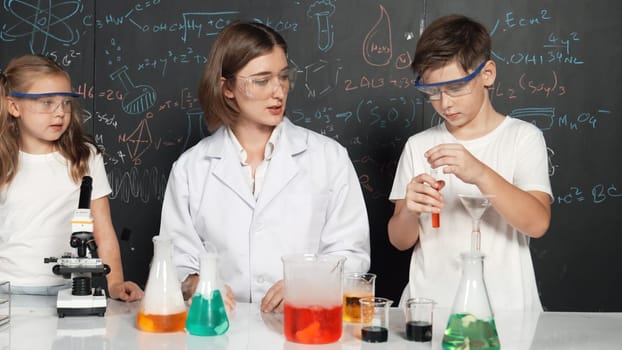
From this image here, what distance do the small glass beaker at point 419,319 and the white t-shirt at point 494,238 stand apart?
72 cm

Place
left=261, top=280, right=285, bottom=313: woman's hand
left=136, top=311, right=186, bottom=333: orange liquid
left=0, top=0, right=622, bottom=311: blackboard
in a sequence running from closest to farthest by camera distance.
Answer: left=136, top=311, right=186, bottom=333: orange liquid
left=261, top=280, right=285, bottom=313: woman's hand
left=0, top=0, right=622, bottom=311: blackboard

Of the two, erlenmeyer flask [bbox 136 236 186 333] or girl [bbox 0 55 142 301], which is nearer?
erlenmeyer flask [bbox 136 236 186 333]

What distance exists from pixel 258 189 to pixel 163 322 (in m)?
0.95

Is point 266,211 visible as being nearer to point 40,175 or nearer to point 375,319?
point 40,175

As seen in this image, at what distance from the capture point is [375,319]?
1845 millimetres

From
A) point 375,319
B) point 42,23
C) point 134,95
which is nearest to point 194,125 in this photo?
point 134,95

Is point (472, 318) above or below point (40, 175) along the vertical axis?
below

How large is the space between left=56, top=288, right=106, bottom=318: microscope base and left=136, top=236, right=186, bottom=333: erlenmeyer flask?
0.23 metres

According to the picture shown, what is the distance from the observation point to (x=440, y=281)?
256 centimetres

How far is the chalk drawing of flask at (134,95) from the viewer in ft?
12.9

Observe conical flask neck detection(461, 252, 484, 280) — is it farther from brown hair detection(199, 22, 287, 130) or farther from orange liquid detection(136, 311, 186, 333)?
brown hair detection(199, 22, 287, 130)

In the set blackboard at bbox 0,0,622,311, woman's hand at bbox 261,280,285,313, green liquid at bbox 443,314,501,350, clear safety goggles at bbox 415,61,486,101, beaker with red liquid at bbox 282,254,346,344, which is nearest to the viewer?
green liquid at bbox 443,314,501,350

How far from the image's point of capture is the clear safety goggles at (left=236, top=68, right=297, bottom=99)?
2672 mm

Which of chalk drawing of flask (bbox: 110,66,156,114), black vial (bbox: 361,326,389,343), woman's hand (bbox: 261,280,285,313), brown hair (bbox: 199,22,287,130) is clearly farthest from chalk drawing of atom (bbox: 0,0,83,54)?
black vial (bbox: 361,326,389,343)
